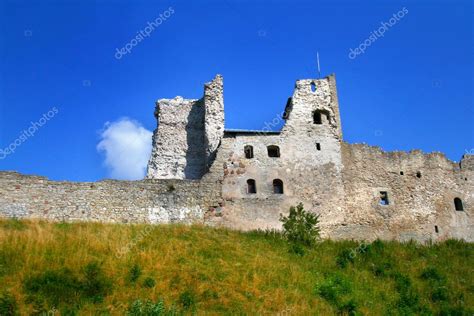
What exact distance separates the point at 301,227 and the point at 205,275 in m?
7.32

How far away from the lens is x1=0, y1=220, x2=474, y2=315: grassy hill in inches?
676

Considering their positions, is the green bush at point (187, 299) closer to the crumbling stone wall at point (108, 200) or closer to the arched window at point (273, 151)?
the crumbling stone wall at point (108, 200)

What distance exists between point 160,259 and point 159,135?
12794mm

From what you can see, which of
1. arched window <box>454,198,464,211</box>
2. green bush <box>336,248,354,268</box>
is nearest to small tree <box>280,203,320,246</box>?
green bush <box>336,248,354,268</box>

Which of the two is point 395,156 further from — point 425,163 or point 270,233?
point 270,233

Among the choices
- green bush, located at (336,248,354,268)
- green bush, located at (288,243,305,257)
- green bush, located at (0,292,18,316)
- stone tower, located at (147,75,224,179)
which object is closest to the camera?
green bush, located at (0,292,18,316)

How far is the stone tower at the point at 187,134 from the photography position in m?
30.9

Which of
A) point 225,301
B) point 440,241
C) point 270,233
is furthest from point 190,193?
point 440,241

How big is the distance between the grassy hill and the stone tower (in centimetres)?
653

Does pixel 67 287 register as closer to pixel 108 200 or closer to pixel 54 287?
pixel 54 287

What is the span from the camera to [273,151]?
29.6 meters

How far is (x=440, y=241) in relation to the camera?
29.8 meters

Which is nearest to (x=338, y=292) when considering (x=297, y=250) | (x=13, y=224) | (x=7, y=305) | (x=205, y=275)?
(x=297, y=250)

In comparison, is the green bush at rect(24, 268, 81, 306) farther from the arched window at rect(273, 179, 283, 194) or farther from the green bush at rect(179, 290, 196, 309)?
the arched window at rect(273, 179, 283, 194)
